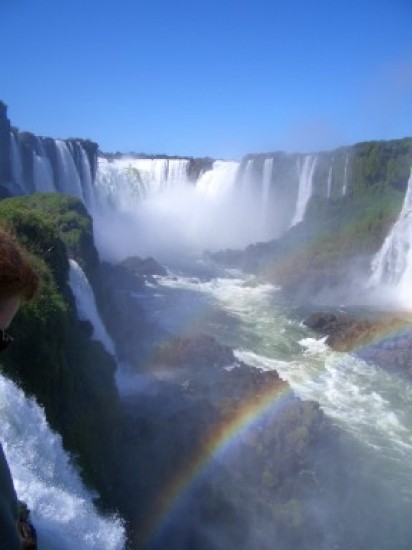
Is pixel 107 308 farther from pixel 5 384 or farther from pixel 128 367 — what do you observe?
pixel 5 384

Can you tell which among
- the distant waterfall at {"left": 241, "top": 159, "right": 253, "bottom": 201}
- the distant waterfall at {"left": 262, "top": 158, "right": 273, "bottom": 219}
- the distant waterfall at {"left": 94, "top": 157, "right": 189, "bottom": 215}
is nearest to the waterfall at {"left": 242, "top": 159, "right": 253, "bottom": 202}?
the distant waterfall at {"left": 241, "top": 159, "right": 253, "bottom": 201}

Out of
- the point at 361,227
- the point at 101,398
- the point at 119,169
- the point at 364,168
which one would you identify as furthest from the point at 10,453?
the point at 119,169

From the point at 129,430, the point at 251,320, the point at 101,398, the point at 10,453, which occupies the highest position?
the point at 10,453

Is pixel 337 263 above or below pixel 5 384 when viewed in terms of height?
below

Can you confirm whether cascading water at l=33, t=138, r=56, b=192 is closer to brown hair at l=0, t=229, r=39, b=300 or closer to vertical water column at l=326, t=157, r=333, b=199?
vertical water column at l=326, t=157, r=333, b=199

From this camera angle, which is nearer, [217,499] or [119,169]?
[217,499]

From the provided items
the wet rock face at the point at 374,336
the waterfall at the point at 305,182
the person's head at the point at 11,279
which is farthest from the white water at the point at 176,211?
the person's head at the point at 11,279
